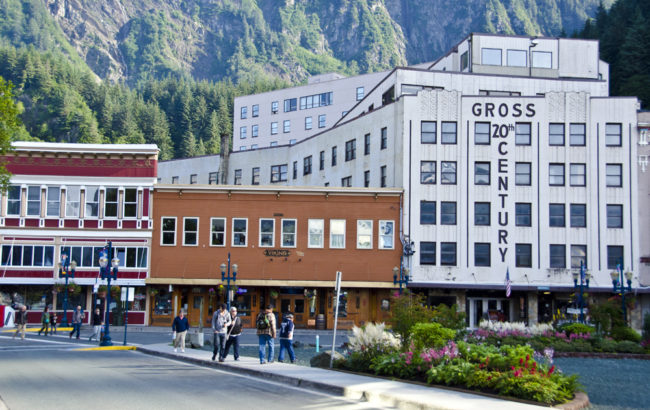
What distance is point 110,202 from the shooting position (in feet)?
162

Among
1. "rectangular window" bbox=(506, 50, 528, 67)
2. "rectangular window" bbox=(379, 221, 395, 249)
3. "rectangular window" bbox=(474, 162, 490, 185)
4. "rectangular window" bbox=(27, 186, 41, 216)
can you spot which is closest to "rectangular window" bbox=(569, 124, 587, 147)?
"rectangular window" bbox=(474, 162, 490, 185)

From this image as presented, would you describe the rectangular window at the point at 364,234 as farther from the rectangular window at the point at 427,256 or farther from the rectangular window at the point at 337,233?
the rectangular window at the point at 427,256

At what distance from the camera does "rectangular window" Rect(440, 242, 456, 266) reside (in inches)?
1946

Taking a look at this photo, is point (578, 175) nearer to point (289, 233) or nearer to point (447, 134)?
point (447, 134)

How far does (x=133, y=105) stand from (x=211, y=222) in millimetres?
119851

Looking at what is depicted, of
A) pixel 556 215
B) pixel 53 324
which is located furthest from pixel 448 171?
pixel 53 324

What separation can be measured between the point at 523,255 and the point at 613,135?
10.7 metres

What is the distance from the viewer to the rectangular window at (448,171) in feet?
165

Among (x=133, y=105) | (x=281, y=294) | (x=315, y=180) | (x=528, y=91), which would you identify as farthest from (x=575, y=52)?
(x=133, y=105)

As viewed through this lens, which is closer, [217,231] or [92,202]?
[217,231]

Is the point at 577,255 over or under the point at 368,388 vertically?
over

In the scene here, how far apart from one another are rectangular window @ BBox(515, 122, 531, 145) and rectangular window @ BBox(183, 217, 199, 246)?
23.4 meters

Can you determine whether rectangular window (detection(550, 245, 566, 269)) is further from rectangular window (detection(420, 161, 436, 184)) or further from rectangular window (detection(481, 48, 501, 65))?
rectangular window (detection(481, 48, 501, 65))

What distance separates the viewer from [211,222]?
49.2m
